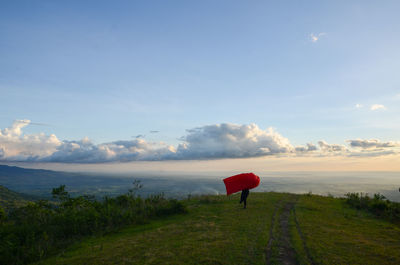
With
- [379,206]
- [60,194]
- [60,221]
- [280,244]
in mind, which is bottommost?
[379,206]

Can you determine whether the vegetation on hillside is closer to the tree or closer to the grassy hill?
the grassy hill

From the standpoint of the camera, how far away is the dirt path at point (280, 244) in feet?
26.3

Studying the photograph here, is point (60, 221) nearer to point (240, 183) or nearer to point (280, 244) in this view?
point (240, 183)

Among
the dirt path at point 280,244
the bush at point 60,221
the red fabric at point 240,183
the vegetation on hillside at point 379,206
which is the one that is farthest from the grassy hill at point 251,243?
the red fabric at point 240,183

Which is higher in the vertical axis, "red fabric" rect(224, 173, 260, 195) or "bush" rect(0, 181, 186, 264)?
"red fabric" rect(224, 173, 260, 195)

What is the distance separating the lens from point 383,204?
61.9ft

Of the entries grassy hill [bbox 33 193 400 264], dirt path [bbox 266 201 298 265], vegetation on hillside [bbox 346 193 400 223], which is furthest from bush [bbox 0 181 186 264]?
vegetation on hillside [bbox 346 193 400 223]

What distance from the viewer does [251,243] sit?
32.0ft

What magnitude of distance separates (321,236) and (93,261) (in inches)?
401

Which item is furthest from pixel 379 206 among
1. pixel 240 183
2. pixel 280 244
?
pixel 280 244

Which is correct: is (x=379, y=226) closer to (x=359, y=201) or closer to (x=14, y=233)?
(x=359, y=201)

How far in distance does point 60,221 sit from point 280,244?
46.7ft

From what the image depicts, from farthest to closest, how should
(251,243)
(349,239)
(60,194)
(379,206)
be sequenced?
(60,194) → (379,206) → (349,239) → (251,243)

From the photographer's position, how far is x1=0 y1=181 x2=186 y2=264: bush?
11.6 metres
